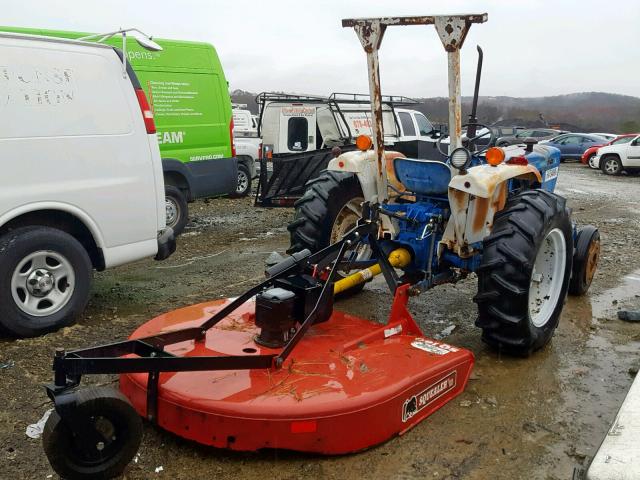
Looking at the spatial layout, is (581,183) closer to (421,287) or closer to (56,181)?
(421,287)

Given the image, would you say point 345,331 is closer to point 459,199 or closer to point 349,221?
point 459,199

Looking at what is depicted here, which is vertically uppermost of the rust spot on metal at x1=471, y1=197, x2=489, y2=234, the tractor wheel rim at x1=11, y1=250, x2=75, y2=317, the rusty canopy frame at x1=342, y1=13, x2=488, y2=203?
the rusty canopy frame at x1=342, y1=13, x2=488, y2=203

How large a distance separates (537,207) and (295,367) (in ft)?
6.51

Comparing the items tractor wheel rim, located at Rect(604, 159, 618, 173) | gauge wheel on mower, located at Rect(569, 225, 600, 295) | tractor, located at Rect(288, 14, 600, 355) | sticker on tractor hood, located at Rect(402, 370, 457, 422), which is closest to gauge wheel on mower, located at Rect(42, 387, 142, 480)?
sticker on tractor hood, located at Rect(402, 370, 457, 422)

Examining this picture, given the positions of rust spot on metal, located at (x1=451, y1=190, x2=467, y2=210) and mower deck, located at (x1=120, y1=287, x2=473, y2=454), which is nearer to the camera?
mower deck, located at (x1=120, y1=287, x2=473, y2=454)

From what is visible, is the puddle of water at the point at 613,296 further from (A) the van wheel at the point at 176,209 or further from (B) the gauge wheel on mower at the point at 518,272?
(A) the van wheel at the point at 176,209

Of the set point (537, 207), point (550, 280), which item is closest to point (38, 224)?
point (537, 207)

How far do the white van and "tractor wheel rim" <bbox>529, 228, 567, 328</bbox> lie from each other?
303 centimetres

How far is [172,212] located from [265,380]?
5744 millimetres

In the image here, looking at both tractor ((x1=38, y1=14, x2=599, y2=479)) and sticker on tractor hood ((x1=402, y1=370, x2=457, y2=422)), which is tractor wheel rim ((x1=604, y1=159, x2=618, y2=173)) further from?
sticker on tractor hood ((x1=402, y1=370, x2=457, y2=422))

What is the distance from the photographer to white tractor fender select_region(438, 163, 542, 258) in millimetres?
3822

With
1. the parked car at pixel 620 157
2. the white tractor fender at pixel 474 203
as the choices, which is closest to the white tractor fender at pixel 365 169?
the white tractor fender at pixel 474 203

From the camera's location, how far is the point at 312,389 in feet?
9.66

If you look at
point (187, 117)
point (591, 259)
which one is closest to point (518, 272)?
point (591, 259)
